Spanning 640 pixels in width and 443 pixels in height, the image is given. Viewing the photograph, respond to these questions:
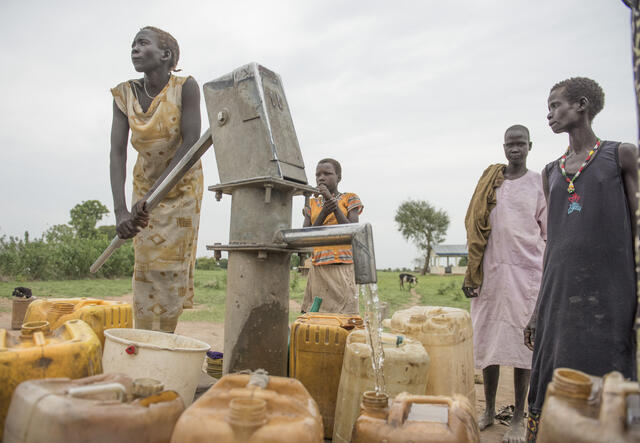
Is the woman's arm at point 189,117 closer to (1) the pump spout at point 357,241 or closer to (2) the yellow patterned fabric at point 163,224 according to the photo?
(2) the yellow patterned fabric at point 163,224

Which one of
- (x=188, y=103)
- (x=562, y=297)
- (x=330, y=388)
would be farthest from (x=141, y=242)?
(x=562, y=297)

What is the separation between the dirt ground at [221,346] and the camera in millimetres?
2906

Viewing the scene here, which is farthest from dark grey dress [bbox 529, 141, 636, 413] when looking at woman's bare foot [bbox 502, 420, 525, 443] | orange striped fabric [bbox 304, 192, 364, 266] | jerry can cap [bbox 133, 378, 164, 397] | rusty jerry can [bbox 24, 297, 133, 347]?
rusty jerry can [bbox 24, 297, 133, 347]

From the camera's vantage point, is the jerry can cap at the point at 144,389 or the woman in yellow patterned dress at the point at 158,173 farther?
the woman in yellow patterned dress at the point at 158,173

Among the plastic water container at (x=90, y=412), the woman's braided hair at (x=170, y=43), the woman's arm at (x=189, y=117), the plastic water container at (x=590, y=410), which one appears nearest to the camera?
the plastic water container at (x=590, y=410)

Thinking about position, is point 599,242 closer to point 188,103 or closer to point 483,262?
point 483,262

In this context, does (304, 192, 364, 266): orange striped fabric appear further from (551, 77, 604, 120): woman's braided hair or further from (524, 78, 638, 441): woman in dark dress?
(551, 77, 604, 120): woman's braided hair

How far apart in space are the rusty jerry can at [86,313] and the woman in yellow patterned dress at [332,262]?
65.4 inches

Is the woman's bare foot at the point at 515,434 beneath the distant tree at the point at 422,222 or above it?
beneath

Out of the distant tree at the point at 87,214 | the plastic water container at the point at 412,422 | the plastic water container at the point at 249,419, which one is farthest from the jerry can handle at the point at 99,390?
the distant tree at the point at 87,214

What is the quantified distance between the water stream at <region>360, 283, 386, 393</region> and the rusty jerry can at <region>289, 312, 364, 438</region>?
0.98ft

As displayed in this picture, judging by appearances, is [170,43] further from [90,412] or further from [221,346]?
[221,346]

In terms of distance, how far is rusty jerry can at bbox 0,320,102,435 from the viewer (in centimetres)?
143

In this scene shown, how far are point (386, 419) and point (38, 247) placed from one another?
60.0ft
